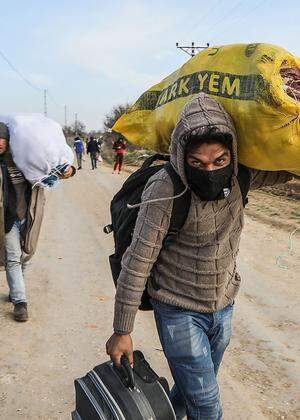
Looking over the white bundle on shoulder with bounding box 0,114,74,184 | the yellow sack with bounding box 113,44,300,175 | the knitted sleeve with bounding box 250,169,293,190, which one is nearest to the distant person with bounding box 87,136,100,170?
the white bundle on shoulder with bounding box 0,114,74,184

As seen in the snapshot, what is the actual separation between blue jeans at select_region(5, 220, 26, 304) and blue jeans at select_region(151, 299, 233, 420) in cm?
249

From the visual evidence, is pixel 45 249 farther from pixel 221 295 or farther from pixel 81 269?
pixel 221 295

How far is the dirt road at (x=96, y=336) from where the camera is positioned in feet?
11.6

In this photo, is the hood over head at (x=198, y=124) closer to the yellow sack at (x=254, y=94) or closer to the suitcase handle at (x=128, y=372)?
the yellow sack at (x=254, y=94)

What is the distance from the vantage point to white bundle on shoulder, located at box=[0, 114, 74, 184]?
4.19m

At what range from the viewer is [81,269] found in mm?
6543

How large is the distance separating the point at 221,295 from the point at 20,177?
2.54 m

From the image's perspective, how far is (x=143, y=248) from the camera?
2207mm

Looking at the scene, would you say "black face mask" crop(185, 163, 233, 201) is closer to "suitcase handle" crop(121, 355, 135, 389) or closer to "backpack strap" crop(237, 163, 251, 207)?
"backpack strap" crop(237, 163, 251, 207)

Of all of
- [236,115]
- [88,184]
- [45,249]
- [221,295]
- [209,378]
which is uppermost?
[236,115]

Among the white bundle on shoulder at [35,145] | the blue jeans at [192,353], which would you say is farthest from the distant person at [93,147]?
the blue jeans at [192,353]

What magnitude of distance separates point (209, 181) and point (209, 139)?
171 millimetres

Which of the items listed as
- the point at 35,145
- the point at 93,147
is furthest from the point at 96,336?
the point at 93,147

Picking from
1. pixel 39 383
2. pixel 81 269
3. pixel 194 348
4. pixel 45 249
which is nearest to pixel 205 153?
pixel 194 348
